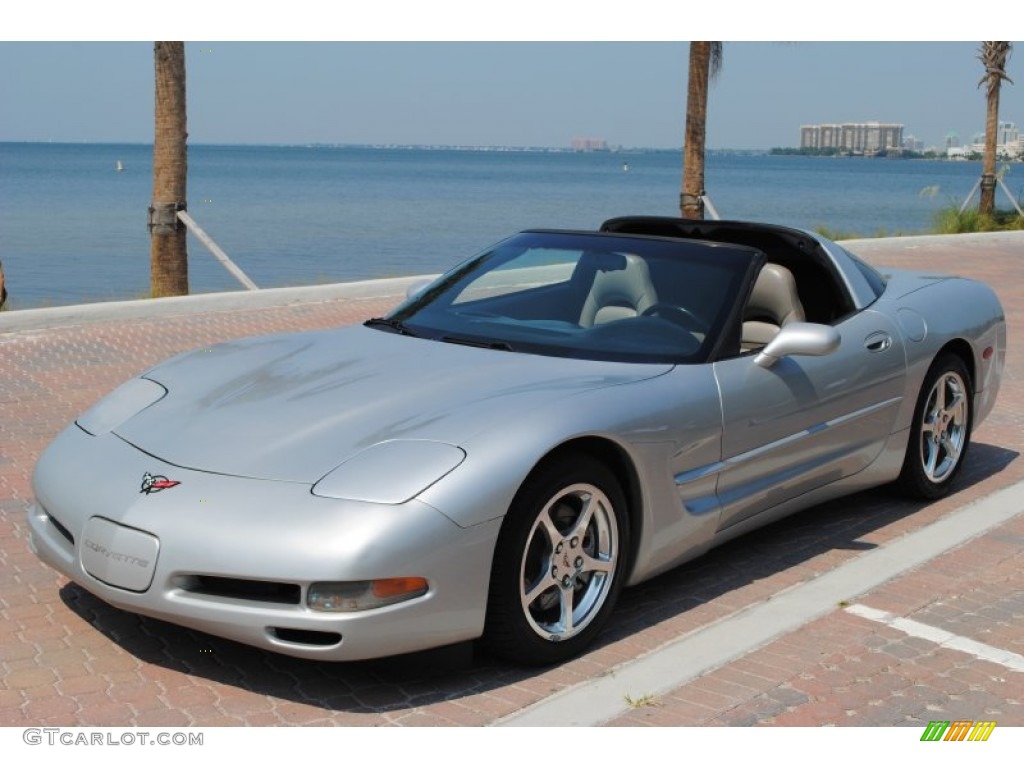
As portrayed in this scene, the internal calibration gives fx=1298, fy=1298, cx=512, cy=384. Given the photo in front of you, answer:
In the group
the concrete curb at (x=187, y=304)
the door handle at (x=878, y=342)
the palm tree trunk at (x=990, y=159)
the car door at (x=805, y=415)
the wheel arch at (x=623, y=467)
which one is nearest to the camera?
the wheel arch at (x=623, y=467)

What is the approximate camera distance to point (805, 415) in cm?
527

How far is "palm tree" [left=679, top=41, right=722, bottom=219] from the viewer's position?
19688 mm

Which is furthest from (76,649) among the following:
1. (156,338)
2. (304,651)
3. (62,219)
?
(62,219)

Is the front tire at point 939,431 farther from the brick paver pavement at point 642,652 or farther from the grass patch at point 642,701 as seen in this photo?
the grass patch at point 642,701

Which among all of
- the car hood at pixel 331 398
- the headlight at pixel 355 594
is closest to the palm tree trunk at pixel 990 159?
the car hood at pixel 331 398

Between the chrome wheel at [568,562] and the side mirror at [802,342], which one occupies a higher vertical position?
the side mirror at [802,342]

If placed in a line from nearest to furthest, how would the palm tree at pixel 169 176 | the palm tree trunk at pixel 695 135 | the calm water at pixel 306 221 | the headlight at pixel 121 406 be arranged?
the headlight at pixel 121 406 < the palm tree at pixel 169 176 < the palm tree trunk at pixel 695 135 < the calm water at pixel 306 221

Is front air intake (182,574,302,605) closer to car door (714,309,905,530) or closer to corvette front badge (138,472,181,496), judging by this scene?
corvette front badge (138,472,181,496)

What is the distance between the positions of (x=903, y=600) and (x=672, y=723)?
1.56m

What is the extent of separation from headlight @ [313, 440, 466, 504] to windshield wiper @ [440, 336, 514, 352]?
106 cm

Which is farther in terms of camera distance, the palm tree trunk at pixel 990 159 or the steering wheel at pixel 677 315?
the palm tree trunk at pixel 990 159

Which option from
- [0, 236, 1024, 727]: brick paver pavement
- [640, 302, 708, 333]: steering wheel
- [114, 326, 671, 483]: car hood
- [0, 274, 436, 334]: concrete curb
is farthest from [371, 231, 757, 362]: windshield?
[0, 274, 436, 334]: concrete curb

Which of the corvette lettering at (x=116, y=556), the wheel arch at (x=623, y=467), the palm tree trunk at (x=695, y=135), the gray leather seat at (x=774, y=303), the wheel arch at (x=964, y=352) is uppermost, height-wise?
the palm tree trunk at (x=695, y=135)

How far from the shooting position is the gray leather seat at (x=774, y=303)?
19.4 ft
